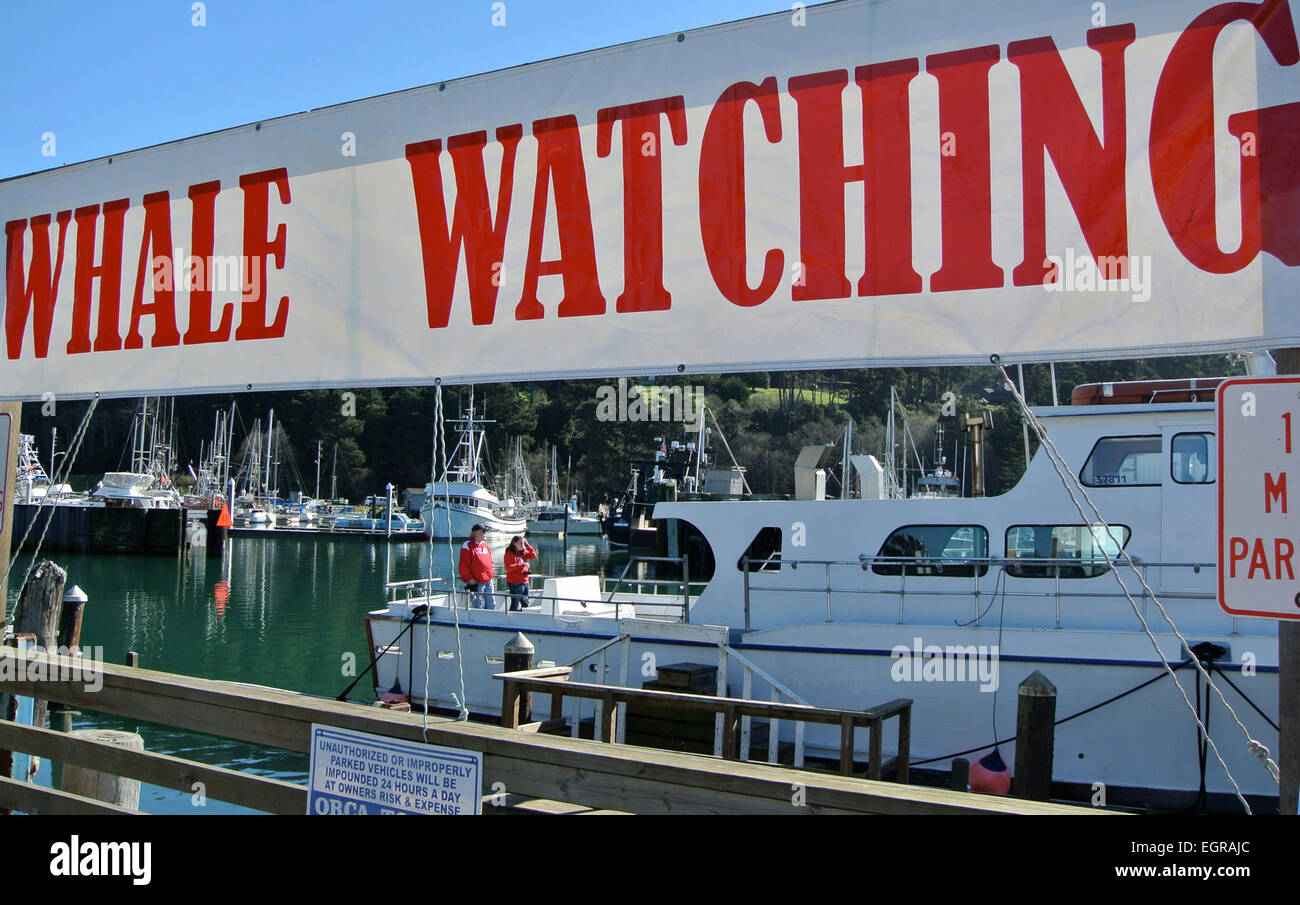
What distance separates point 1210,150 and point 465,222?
280 cm

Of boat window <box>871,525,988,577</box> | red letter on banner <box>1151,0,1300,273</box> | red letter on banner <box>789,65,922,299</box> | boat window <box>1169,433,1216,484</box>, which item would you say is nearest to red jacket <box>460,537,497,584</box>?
boat window <box>871,525,988,577</box>

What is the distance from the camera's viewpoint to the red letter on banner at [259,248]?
4785 mm

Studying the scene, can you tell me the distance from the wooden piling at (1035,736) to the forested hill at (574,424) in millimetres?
58748

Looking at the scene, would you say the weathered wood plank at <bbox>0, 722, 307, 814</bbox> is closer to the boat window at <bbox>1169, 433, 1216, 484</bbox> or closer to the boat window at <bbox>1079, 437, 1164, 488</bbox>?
the boat window at <bbox>1079, 437, 1164, 488</bbox>

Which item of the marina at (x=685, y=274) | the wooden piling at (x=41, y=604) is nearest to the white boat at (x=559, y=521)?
the wooden piling at (x=41, y=604)

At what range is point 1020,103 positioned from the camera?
11.4 feet

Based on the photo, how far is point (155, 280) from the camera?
5.19 metres

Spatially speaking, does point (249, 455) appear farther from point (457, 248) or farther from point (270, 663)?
point (457, 248)

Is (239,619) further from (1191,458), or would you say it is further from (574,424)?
(574,424)

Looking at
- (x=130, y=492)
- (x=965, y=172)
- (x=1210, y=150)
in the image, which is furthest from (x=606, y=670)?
(x=130, y=492)

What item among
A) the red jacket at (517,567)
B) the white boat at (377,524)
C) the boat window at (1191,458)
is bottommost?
the white boat at (377,524)

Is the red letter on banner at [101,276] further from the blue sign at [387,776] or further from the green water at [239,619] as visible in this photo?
the blue sign at [387,776]

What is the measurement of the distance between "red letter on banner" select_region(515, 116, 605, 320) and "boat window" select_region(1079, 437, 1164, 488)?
8.56 meters

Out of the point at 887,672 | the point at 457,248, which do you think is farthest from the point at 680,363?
the point at 887,672
